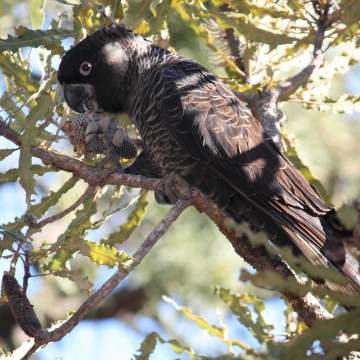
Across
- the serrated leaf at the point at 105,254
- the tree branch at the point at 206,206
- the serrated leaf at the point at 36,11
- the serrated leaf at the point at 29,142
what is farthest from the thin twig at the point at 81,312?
the serrated leaf at the point at 36,11

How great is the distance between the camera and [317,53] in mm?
4535

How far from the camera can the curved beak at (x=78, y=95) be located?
4.70 metres

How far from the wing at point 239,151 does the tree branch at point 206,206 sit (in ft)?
0.91

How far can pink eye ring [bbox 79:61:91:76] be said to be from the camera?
16.0 ft

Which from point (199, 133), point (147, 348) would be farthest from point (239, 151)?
point (147, 348)

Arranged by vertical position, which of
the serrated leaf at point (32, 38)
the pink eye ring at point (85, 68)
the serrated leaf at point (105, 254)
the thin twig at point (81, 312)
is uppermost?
the pink eye ring at point (85, 68)

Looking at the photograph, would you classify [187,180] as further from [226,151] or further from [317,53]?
[317,53]

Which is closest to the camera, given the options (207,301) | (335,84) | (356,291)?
(356,291)

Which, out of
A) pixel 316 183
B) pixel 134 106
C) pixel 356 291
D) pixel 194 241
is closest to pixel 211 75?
pixel 134 106

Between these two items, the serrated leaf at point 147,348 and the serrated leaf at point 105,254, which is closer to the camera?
the serrated leaf at point 147,348

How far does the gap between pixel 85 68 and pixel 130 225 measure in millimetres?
1185

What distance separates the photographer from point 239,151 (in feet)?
14.0

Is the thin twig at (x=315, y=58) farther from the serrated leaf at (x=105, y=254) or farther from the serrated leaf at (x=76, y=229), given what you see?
the serrated leaf at (x=105, y=254)

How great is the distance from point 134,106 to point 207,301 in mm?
2892
